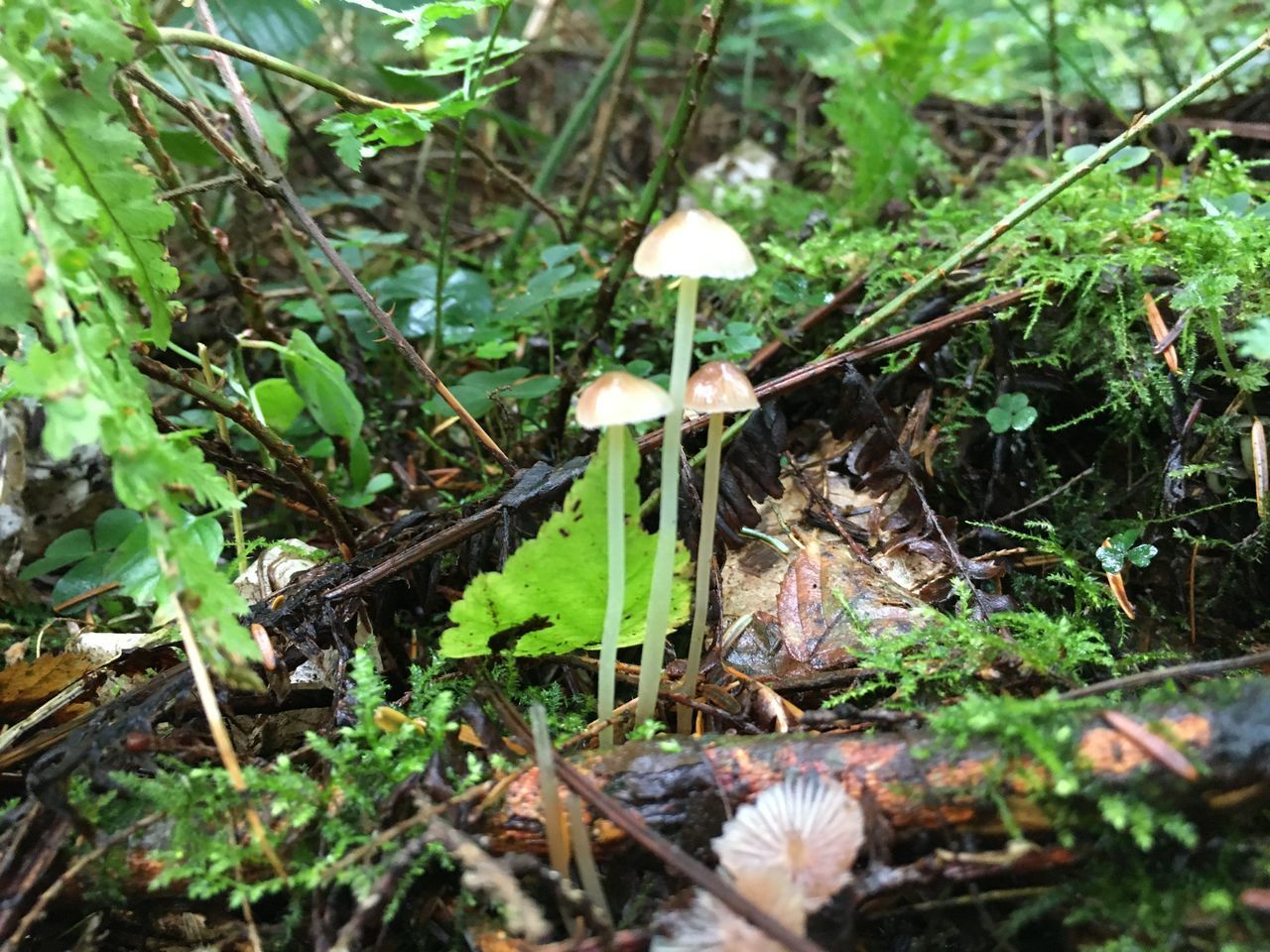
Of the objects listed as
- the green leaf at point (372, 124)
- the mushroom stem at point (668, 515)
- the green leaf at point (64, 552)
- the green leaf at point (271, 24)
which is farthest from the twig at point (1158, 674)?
the green leaf at point (271, 24)

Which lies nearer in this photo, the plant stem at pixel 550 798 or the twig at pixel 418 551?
the plant stem at pixel 550 798

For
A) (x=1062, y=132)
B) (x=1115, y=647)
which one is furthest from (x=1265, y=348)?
(x=1062, y=132)

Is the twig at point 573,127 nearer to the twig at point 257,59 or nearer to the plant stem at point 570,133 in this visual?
the plant stem at point 570,133

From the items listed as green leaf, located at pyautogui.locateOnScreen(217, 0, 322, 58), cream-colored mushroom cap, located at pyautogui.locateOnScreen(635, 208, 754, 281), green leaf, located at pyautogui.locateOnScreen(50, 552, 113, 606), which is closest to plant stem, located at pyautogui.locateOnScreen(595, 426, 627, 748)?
cream-colored mushroom cap, located at pyautogui.locateOnScreen(635, 208, 754, 281)

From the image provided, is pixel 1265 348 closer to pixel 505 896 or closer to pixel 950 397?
pixel 950 397

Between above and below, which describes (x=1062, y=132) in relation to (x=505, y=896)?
above

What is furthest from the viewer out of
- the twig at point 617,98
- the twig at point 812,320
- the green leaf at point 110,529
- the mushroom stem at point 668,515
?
the twig at point 617,98
